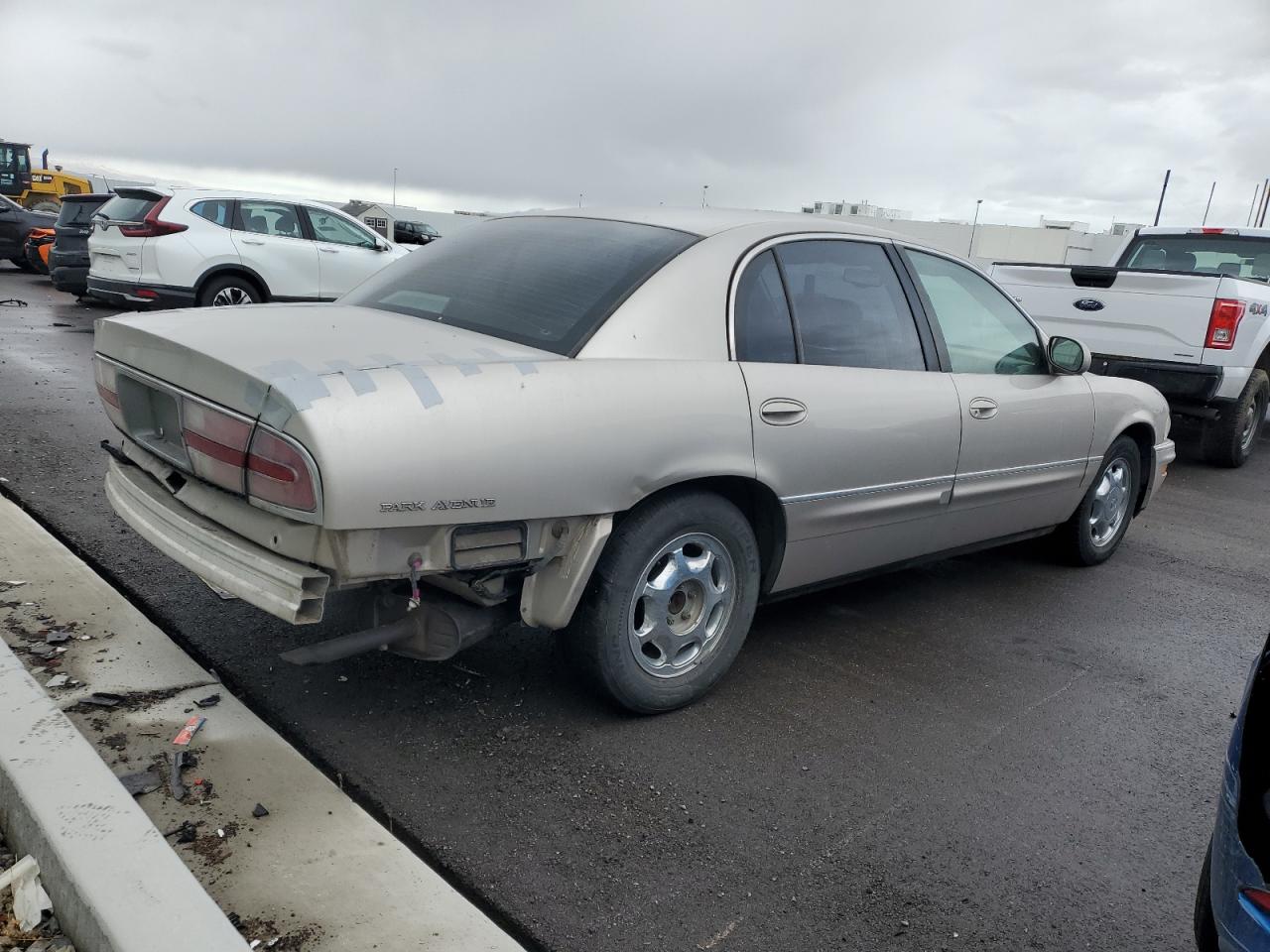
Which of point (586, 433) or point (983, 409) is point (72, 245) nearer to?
point (983, 409)

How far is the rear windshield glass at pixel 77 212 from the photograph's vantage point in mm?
14430

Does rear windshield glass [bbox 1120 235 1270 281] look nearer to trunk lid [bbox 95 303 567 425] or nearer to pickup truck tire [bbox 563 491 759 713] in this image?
pickup truck tire [bbox 563 491 759 713]

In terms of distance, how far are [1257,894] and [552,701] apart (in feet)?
7.11

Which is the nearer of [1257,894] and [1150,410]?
[1257,894]

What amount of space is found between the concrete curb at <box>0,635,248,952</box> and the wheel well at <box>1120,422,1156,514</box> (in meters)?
4.91

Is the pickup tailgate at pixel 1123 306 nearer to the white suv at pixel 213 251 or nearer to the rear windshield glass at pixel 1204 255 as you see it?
the rear windshield glass at pixel 1204 255

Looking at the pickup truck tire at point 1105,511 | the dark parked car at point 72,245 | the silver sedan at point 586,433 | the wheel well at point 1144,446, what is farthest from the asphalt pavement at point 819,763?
the dark parked car at point 72,245

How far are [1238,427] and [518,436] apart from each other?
308 inches

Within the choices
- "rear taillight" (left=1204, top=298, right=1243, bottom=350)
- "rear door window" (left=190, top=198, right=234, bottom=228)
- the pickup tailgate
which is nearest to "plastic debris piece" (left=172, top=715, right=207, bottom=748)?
the pickup tailgate

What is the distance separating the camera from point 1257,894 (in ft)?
5.73

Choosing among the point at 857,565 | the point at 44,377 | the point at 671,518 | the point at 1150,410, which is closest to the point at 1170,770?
the point at 857,565

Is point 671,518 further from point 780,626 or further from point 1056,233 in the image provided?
point 1056,233

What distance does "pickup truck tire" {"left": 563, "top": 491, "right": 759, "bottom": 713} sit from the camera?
10.1 feet

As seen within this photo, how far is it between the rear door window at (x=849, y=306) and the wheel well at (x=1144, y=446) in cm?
205
